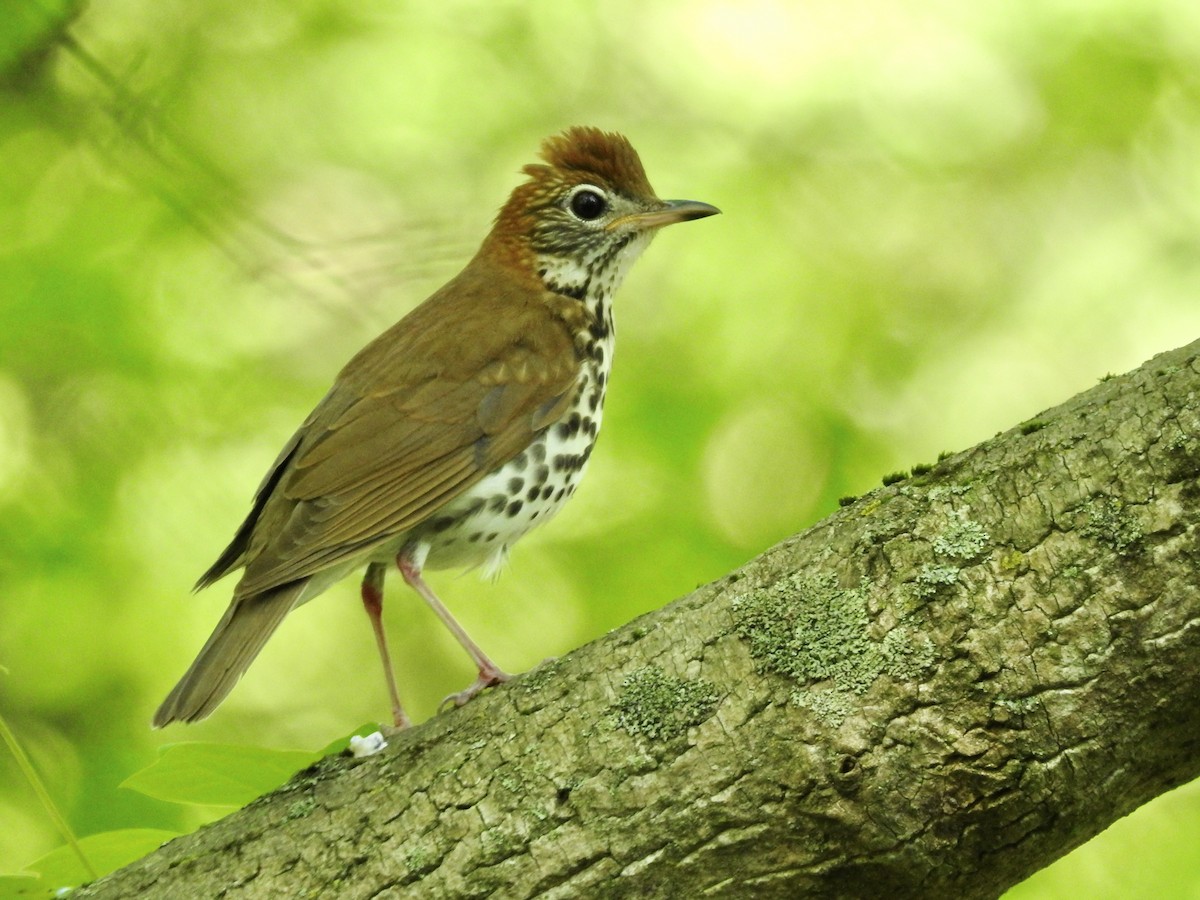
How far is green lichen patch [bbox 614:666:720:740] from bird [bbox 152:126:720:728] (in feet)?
2.29

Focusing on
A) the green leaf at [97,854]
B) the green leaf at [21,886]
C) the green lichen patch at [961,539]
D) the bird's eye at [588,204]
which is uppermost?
the bird's eye at [588,204]

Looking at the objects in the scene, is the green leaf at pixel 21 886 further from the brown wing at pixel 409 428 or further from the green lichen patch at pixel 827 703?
the green lichen patch at pixel 827 703

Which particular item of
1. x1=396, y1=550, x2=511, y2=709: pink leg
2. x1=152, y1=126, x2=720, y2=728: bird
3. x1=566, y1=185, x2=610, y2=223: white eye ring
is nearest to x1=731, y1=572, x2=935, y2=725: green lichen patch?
x1=152, y1=126, x2=720, y2=728: bird

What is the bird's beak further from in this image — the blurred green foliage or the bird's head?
the blurred green foliage

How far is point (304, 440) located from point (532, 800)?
174cm

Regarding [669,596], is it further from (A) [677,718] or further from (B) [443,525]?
(A) [677,718]

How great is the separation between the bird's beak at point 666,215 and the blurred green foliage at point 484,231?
79cm

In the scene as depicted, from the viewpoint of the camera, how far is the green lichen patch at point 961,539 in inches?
95.8

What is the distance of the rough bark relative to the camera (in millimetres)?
2320

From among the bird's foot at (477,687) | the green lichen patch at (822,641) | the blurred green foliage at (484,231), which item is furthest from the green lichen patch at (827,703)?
the blurred green foliage at (484,231)

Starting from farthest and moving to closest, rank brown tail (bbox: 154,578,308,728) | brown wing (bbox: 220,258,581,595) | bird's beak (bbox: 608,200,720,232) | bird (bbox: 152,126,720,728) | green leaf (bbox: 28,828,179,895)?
bird's beak (bbox: 608,200,720,232)
brown wing (bbox: 220,258,581,595)
bird (bbox: 152,126,720,728)
brown tail (bbox: 154,578,308,728)
green leaf (bbox: 28,828,179,895)

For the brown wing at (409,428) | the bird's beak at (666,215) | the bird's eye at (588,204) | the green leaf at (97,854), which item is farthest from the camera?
the bird's eye at (588,204)

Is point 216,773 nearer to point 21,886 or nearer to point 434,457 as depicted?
point 21,886

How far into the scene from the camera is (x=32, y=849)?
4.91 m
